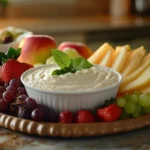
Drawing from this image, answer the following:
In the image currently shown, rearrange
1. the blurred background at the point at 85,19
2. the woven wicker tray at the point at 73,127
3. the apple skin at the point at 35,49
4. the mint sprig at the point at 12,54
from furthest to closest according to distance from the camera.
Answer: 1. the blurred background at the point at 85,19
2. the apple skin at the point at 35,49
3. the mint sprig at the point at 12,54
4. the woven wicker tray at the point at 73,127

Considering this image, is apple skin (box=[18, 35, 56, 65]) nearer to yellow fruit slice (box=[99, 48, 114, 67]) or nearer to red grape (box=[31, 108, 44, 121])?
yellow fruit slice (box=[99, 48, 114, 67])

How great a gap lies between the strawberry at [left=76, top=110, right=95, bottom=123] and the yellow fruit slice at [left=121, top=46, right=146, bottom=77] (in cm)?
26

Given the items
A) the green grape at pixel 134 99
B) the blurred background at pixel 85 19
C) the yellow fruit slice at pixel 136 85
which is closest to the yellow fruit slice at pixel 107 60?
the yellow fruit slice at pixel 136 85

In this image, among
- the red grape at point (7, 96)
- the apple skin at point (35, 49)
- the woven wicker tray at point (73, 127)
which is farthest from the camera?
the apple skin at point (35, 49)

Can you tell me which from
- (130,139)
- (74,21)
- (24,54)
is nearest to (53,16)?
(74,21)

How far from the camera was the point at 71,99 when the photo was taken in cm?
105

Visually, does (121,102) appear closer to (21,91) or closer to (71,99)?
(71,99)

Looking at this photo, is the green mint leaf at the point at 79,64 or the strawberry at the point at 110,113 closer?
the strawberry at the point at 110,113

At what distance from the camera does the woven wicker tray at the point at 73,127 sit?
3.26 feet

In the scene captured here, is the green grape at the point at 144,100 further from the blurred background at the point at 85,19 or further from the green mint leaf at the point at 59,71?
the blurred background at the point at 85,19

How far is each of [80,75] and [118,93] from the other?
0.45 feet

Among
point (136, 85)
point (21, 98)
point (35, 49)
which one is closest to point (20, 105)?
point (21, 98)

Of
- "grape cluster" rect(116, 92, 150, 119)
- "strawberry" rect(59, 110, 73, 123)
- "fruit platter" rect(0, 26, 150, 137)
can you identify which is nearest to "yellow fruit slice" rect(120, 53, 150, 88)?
"fruit platter" rect(0, 26, 150, 137)

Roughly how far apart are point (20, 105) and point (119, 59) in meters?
0.39
